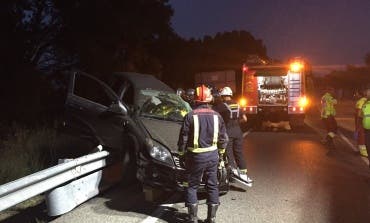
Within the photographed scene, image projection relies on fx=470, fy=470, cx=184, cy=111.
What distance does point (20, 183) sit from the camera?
480cm

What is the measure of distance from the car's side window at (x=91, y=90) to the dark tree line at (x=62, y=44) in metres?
6.34

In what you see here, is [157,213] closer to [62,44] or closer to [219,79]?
[62,44]

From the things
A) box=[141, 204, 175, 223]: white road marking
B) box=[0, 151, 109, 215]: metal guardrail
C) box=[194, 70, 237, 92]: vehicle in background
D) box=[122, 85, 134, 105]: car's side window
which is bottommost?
box=[141, 204, 175, 223]: white road marking

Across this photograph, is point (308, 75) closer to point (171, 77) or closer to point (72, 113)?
point (72, 113)

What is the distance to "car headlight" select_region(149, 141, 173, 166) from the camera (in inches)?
250

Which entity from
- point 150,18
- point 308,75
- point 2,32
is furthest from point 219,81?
point 2,32

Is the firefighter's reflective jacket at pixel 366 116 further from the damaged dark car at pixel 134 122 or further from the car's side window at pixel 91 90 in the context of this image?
the car's side window at pixel 91 90

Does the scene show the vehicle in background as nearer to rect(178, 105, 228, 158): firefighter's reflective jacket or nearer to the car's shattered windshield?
the car's shattered windshield

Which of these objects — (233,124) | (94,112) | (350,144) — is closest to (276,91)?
(350,144)

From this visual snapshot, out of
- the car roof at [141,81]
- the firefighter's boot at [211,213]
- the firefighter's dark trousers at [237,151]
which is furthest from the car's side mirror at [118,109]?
the firefighter's boot at [211,213]

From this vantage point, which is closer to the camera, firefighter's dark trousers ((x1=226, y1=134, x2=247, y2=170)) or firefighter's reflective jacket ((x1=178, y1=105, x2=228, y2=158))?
firefighter's reflective jacket ((x1=178, y1=105, x2=228, y2=158))

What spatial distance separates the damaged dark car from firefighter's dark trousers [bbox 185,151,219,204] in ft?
1.00

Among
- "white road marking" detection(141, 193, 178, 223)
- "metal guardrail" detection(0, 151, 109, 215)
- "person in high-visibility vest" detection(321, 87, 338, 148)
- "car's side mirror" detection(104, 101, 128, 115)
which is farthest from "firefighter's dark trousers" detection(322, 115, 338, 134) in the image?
"metal guardrail" detection(0, 151, 109, 215)

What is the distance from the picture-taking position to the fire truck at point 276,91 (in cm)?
1722
